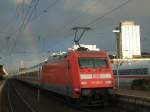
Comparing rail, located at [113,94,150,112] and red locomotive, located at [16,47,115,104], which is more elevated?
red locomotive, located at [16,47,115,104]

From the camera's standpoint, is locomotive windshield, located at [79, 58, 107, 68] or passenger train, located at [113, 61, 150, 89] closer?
locomotive windshield, located at [79, 58, 107, 68]

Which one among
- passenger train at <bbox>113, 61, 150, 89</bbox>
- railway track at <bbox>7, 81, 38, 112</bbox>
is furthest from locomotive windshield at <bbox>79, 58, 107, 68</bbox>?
passenger train at <bbox>113, 61, 150, 89</bbox>

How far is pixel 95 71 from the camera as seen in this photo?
79.5ft

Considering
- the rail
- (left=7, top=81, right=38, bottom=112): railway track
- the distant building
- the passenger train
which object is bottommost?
(left=7, top=81, right=38, bottom=112): railway track

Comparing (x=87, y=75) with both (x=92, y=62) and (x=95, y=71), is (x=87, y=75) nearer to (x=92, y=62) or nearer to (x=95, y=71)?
(x=95, y=71)

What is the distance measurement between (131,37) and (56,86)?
136127 mm

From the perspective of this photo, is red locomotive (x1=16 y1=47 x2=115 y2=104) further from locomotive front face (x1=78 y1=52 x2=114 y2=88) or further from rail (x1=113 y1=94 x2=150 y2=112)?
rail (x1=113 y1=94 x2=150 y2=112)

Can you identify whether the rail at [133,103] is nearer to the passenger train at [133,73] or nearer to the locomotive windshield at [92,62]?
the locomotive windshield at [92,62]

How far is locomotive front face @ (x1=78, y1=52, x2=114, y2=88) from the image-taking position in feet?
78.1

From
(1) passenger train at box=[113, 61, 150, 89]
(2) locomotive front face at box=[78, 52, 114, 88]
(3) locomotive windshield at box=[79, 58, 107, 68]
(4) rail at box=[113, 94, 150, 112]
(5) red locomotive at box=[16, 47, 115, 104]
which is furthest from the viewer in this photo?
(1) passenger train at box=[113, 61, 150, 89]

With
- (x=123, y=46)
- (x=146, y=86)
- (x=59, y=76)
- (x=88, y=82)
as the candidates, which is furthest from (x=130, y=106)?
(x=123, y=46)

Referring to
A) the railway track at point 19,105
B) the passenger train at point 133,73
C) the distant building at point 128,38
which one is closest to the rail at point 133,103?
the railway track at point 19,105

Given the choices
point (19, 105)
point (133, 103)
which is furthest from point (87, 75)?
point (19, 105)

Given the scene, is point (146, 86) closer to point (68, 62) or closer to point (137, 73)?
point (137, 73)
